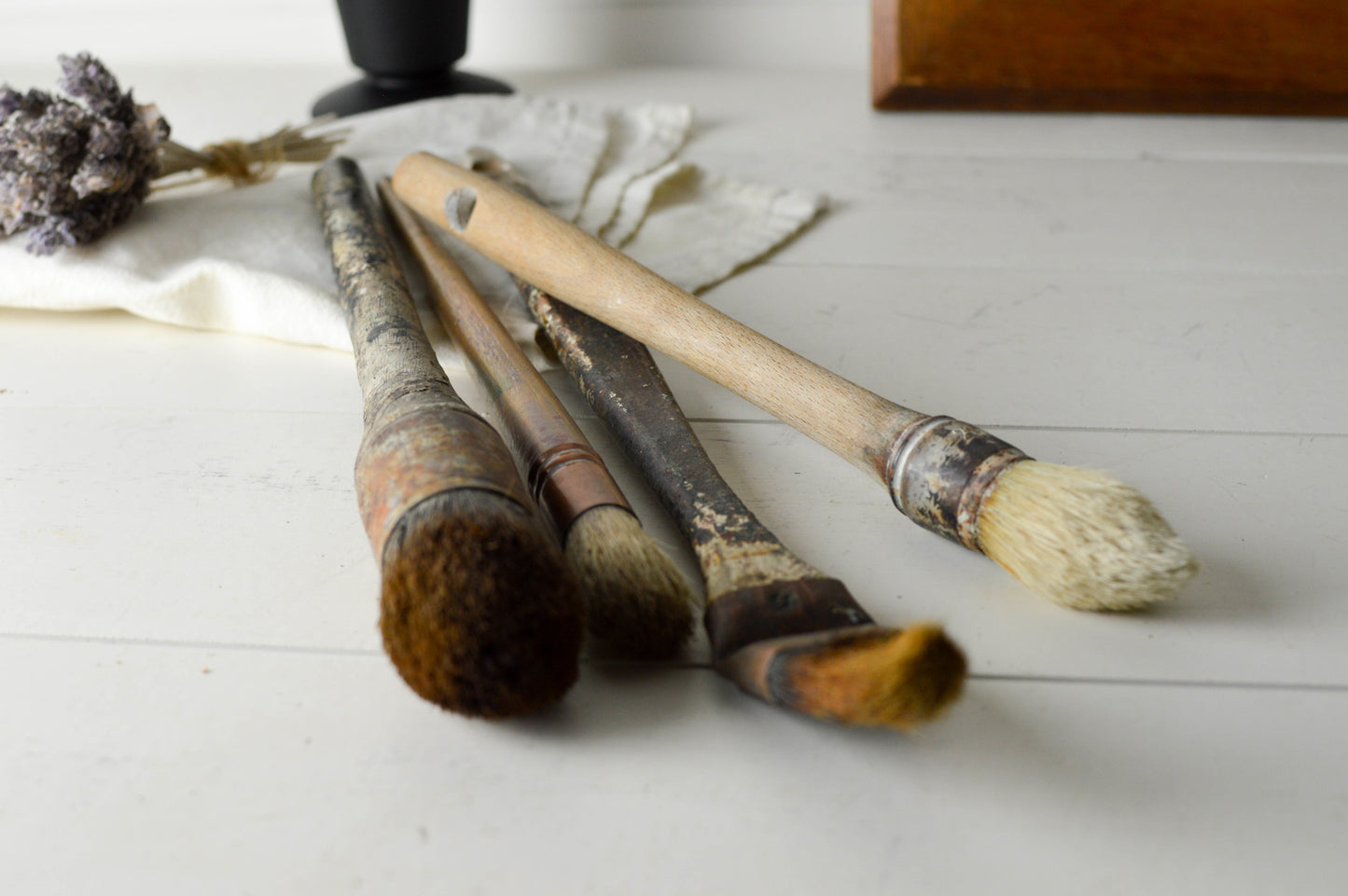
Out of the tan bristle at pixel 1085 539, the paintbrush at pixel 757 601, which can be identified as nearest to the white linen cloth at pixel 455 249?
the paintbrush at pixel 757 601

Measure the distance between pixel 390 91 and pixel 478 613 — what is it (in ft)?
3.29

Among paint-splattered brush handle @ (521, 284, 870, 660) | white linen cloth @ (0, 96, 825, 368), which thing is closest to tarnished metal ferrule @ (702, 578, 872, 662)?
paint-splattered brush handle @ (521, 284, 870, 660)

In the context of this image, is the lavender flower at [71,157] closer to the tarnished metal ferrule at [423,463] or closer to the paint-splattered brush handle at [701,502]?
the paint-splattered brush handle at [701,502]

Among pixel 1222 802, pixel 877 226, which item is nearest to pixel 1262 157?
pixel 877 226

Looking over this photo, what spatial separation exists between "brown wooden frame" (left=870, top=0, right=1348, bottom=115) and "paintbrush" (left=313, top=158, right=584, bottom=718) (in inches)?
35.8

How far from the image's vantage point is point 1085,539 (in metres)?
0.46

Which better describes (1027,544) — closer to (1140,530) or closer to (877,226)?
(1140,530)

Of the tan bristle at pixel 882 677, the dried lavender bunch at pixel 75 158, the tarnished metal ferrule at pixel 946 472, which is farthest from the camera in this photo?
the dried lavender bunch at pixel 75 158

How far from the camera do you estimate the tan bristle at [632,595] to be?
451 millimetres

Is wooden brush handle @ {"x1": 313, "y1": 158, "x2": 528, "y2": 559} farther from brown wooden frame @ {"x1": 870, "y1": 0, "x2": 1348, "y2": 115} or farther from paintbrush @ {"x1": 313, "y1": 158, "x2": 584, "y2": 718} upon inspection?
brown wooden frame @ {"x1": 870, "y1": 0, "x2": 1348, "y2": 115}

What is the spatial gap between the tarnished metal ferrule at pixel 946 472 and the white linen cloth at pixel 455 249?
0.30m

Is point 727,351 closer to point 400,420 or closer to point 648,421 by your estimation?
point 648,421

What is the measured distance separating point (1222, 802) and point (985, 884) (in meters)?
0.10

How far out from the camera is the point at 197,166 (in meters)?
0.94
